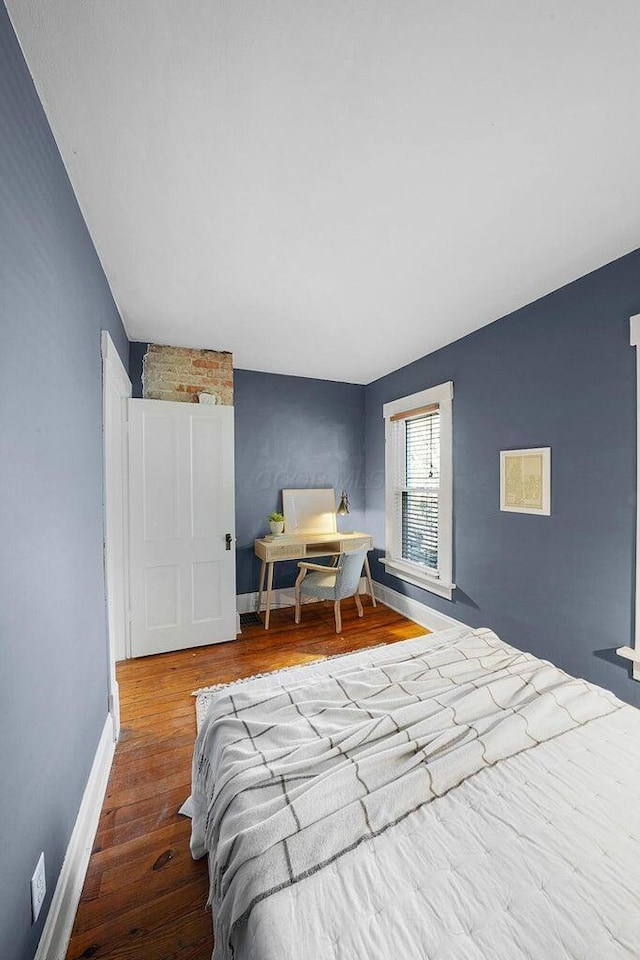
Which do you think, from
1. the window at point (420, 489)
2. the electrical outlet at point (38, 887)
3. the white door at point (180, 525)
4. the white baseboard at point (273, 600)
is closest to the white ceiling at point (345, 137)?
the white door at point (180, 525)

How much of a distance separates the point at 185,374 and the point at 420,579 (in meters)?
2.89

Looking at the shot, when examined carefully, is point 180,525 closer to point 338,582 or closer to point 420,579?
point 338,582

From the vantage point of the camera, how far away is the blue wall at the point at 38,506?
2.98ft

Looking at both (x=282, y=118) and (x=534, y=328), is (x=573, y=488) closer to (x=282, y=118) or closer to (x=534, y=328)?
(x=534, y=328)

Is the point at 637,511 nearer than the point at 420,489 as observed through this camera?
Yes

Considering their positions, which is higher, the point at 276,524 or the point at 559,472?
the point at 559,472

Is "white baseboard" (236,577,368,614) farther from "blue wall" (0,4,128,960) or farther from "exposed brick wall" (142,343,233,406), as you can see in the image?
"blue wall" (0,4,128,960)

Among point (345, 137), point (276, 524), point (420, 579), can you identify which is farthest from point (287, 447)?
point (345, 137)

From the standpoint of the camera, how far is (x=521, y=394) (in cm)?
260

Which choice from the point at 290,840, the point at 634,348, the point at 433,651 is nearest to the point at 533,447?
the point at 634,348

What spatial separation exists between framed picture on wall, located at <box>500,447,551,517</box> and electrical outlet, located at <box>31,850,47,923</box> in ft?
9.13

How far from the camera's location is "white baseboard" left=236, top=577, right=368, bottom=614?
3.96m

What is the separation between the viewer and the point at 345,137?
130 cm

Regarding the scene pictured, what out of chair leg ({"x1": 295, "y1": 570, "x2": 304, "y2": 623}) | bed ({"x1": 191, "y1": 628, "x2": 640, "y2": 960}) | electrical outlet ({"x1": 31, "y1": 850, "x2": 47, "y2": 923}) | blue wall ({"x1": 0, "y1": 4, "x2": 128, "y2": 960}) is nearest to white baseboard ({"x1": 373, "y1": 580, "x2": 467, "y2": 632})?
chair leg ({"x1": 295, "y1": 570, "x2": 304, "y2": 623})
